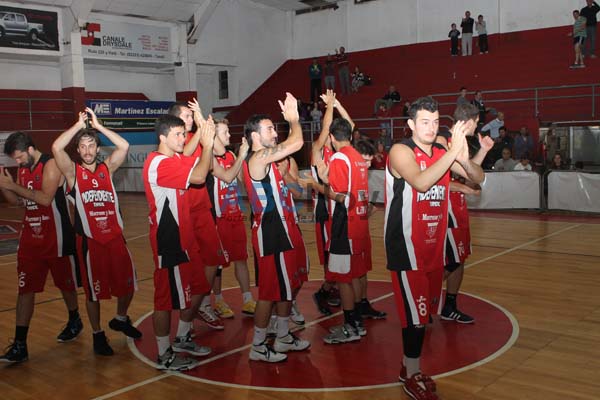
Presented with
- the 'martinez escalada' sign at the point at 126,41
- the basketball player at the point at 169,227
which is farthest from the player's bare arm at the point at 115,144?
the 'martinez escalada' sign at the point at 126,41

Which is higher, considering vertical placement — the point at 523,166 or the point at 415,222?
the point at 523,166

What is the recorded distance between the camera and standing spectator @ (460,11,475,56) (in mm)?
23003

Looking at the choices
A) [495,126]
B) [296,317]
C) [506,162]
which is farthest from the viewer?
[495,126]

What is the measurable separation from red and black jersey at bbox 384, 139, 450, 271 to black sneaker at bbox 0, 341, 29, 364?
11.7 ft

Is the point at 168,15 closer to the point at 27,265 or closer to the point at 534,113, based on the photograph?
the point at 534,113

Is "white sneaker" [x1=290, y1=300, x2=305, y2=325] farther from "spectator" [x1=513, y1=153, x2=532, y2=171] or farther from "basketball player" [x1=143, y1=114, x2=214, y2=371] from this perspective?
"spectator" [x1=513, y1=153, x2=532, y2=171]

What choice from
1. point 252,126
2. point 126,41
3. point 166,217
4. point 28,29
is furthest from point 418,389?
point 126,41

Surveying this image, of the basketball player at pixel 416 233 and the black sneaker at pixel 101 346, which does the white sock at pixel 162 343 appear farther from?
the basketball player at pixel 416 233

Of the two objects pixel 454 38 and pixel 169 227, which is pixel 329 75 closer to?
pixel 454 38

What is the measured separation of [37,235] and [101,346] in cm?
121

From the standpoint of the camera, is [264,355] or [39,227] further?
[39,227]

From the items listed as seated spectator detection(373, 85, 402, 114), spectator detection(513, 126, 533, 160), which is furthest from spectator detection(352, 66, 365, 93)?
spectator detection(513, 126, 533, 160)

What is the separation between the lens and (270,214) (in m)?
5.29

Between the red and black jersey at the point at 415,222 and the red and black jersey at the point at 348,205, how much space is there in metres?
1.49
